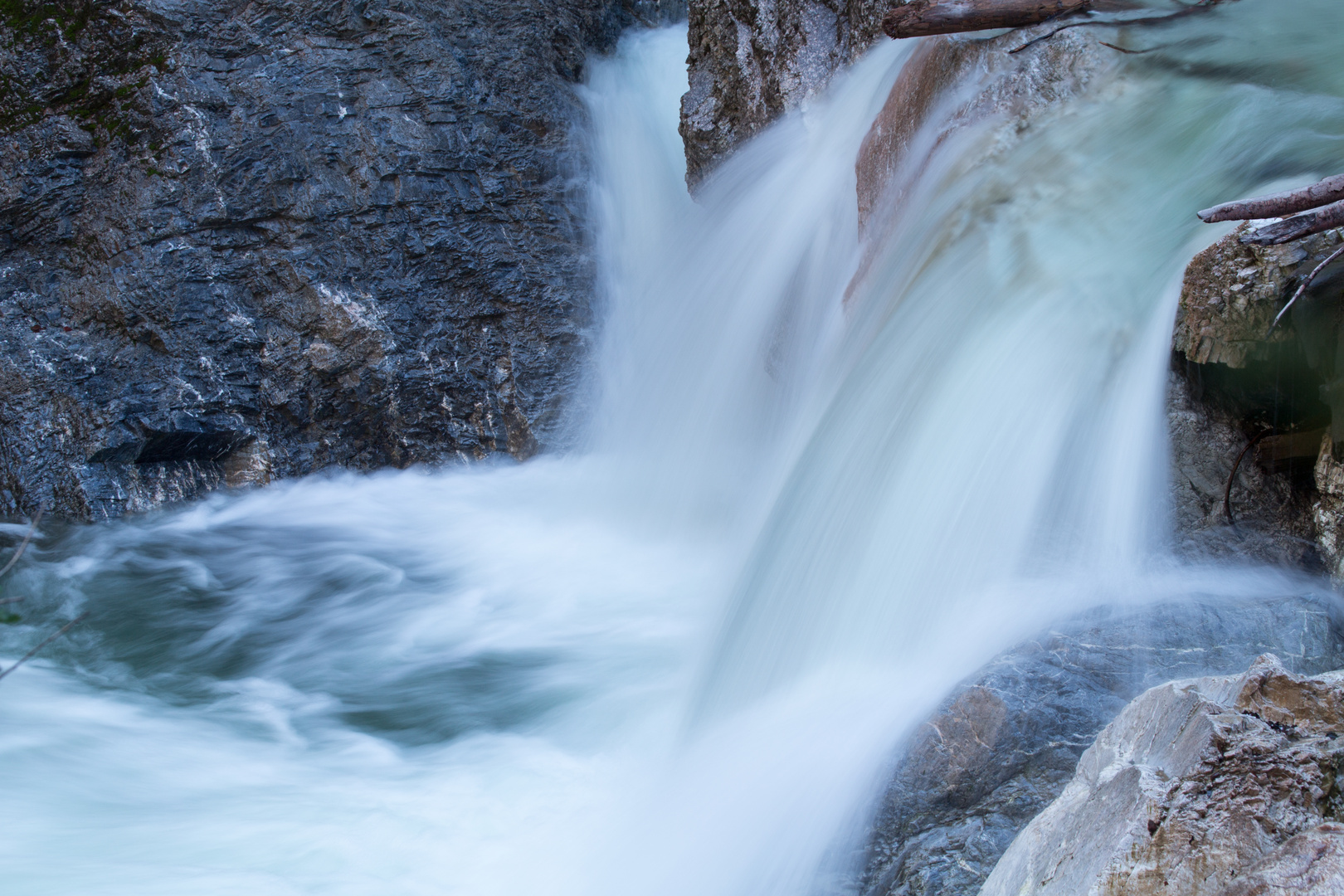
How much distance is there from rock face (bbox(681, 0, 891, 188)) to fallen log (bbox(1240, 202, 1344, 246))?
3435mm

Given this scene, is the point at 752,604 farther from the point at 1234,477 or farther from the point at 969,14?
the point at 969,14

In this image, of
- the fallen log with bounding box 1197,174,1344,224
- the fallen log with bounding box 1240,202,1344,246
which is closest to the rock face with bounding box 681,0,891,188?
the fallen log with bounding box 1197,174,1344,224

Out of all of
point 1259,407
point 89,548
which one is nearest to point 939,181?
point 1259,407

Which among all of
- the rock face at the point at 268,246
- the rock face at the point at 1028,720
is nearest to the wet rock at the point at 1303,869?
the rock face at the point at 1028,720

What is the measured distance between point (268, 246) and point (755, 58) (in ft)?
10.6

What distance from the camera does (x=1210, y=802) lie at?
54.5 inches

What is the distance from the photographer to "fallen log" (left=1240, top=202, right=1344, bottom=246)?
2104mm

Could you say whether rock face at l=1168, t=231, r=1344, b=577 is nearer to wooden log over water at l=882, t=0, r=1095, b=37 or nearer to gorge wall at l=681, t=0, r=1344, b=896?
gorge wall at l=681, t=0, r=1344, b=896

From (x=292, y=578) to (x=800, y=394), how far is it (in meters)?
2.87

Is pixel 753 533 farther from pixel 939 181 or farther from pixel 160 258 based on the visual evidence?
pixel 160 258

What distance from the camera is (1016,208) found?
3514 mm

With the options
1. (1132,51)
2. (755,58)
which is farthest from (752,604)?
(755,58)

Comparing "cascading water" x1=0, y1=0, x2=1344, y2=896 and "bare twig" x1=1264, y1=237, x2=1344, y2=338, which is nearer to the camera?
"bare twig" x1=1264, y1=237, x2=1344, y2=338

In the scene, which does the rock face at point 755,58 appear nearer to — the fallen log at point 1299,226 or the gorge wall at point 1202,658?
the gorge wall at point 1202,658
